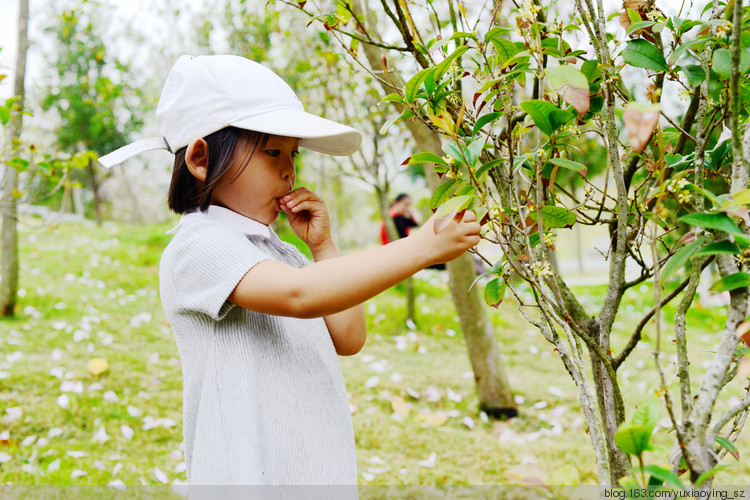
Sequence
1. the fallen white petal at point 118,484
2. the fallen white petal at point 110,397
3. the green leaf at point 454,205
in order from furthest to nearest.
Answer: the fallen white petal at point 110,397 < the fallen white petal at point 118,484 < the green leaf at point 454,205

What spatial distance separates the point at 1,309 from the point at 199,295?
14.9ft

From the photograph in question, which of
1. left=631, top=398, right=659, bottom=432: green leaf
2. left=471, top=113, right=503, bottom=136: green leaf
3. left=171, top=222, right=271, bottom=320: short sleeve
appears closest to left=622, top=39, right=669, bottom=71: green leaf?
left=471, top=113, right=503, bottom=136: green leaf

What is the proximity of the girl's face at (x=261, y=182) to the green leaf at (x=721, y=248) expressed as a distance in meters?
0.74

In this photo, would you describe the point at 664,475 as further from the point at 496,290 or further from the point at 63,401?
the point at 63,401

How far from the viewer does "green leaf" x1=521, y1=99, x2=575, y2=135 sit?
0.89 m

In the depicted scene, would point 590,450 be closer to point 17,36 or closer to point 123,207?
point 17,36

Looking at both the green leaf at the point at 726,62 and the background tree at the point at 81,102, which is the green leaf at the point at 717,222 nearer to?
the green leaf at the point at 726,62

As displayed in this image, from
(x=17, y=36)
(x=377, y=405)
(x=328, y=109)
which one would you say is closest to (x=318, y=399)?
(x=377, y=405)

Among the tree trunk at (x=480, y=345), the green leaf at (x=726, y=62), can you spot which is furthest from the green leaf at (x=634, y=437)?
the tree trunk at (x=480, y=345)

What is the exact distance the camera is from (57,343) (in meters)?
4.45

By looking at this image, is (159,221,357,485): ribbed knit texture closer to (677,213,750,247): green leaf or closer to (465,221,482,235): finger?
(465,221,482,235): finger

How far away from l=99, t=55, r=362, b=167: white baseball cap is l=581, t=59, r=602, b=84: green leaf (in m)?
0.45

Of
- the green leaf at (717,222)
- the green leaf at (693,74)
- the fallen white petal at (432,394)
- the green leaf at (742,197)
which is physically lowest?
the fallen white petal at (432,394)

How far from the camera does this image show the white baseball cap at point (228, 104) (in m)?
1.09
